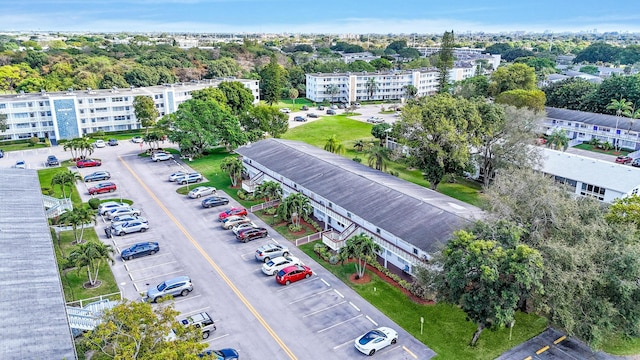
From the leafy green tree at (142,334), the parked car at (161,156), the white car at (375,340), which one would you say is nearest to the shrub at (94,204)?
the parked car at (161,156)

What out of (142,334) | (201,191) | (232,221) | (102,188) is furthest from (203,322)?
(102,188)

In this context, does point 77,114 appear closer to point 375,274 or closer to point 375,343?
point 375,274

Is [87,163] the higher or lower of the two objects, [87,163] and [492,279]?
the lower

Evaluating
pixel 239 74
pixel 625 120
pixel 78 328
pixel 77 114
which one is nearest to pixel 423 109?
pixel 78 328

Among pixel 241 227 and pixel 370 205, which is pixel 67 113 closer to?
pixel 241 227

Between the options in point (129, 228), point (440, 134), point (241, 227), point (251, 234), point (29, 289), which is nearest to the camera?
point (29, 289)

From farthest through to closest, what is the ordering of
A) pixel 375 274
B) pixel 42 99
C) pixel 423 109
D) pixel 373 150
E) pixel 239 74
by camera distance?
pixel 239 74 < pixel 42 99 < pixel 373 150 < pixel 423 109 < pixel 375 274

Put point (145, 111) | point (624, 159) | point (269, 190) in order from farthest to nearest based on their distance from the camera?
point (145, 111)
point (624, 159)
point (269, 190)

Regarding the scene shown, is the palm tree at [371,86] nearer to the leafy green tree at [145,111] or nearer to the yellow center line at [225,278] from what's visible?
the leafy green tree at [145,111]
